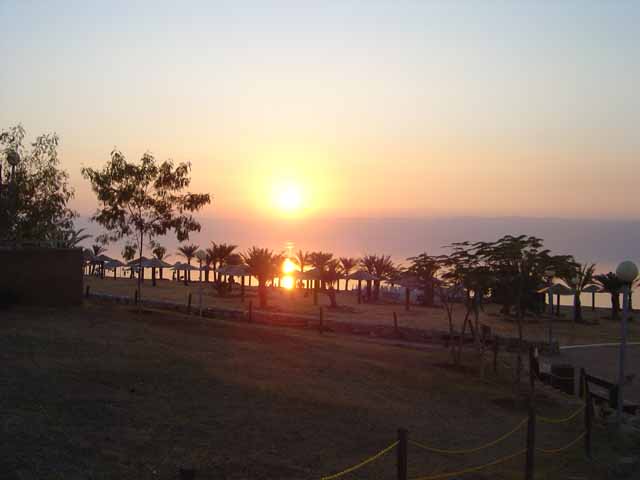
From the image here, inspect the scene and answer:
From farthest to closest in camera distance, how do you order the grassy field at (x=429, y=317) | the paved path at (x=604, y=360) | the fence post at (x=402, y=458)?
the grassy field at (x=429, y=317)
the paved path at (x=604, y=360)
the fence post at (x=402, y=458)

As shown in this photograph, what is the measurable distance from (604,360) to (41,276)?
69.2ft

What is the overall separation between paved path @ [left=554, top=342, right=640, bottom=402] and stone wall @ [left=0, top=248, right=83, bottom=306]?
17505 mm

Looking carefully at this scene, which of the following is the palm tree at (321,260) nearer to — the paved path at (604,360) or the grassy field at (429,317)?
the grassy field at (429,317)

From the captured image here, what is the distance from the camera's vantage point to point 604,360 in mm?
Result: 28781

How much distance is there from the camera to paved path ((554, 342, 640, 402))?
24056 mm

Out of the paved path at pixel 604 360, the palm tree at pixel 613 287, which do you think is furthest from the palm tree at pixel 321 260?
the paved path at pixel 604 360

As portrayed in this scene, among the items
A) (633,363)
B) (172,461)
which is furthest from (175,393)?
(633,363)

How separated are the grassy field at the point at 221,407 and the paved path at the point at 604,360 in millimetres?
4893

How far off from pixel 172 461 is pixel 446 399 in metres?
9.44

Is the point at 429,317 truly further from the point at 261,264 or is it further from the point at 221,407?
the point at 221,407

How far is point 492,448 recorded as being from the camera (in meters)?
13.9

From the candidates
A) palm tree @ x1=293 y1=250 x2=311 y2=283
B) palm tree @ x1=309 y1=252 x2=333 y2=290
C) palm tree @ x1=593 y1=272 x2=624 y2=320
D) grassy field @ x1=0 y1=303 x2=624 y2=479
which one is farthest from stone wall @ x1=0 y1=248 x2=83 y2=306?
palm tree @ x1=293 y1=250 x2=311 y2=283

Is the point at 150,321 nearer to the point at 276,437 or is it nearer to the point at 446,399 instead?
the point at 446,399

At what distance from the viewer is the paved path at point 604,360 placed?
78.9ft
